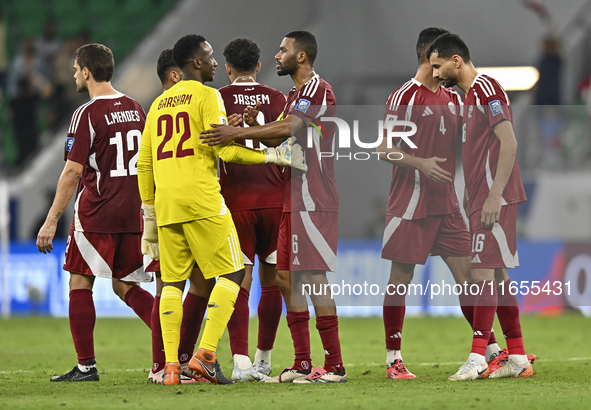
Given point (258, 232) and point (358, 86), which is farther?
point (358, 86)

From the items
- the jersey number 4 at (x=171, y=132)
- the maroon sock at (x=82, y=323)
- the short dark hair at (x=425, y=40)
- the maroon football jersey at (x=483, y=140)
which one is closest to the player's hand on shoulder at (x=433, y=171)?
the maroon football jersey at (x=483, y=140)

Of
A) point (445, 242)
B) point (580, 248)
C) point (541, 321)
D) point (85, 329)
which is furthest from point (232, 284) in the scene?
point (580, 248)

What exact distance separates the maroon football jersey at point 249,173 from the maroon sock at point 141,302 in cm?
95

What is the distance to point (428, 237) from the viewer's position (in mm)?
5859

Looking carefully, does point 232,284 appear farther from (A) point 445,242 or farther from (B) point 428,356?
(B) point 428,356

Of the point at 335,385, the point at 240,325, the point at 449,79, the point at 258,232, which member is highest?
the point at 449,79

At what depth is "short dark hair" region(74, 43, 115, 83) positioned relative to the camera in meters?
6.00

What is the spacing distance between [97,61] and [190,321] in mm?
1980

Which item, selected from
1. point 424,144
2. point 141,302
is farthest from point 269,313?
point 424,144

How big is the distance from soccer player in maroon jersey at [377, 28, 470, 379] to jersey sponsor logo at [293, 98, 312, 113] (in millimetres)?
709

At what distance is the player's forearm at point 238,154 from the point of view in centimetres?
523

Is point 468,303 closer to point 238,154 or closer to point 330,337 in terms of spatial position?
point 330,337

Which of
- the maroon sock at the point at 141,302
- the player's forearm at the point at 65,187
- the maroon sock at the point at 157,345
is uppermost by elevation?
the player's forearm at the point at 65,187

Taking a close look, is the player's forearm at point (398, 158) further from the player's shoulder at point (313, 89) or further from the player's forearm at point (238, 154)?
the player's forearm at point (238, 154)
